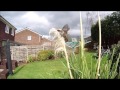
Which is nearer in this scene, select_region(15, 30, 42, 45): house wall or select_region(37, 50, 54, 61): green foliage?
select_region(37, 50, 54, 61): green foliage

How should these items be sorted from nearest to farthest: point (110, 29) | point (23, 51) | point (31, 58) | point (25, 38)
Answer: point (31, 58) → point (23, 51) → point (110, 29) → point (25, 38)

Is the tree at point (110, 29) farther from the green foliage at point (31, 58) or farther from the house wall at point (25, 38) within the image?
the house wall at point (25, 38)

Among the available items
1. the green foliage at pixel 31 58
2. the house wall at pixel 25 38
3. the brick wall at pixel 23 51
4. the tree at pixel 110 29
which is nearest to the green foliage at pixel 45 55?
the green foliage at pixel 31 58

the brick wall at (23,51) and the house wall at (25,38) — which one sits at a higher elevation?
the house wall at (25,38)

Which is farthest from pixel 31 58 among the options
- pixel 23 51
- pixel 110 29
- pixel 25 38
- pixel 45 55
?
pixel 25 38

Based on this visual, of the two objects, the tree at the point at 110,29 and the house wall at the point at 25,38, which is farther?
the house wall at the point at 25,38

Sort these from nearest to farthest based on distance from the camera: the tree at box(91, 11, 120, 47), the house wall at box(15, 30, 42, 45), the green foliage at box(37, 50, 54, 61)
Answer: the green foliage at box(37, 50, 54, 61), the tree at box(91, 11, 120, 47), the house wall at box(15, 30, 42, 45)

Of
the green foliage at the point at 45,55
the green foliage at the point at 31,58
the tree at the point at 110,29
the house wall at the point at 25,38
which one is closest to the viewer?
the green foliage at the point at 45,55

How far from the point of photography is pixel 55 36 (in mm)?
2789

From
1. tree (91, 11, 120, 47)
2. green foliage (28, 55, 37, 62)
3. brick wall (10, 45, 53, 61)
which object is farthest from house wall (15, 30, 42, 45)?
green foliage (28, 55, 37, 62)

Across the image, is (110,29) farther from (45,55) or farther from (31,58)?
(31,58)

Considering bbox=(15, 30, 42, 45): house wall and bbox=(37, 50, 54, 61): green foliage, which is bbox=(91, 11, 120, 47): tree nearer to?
bbox=(37, 50, 54, 61): green foliage
